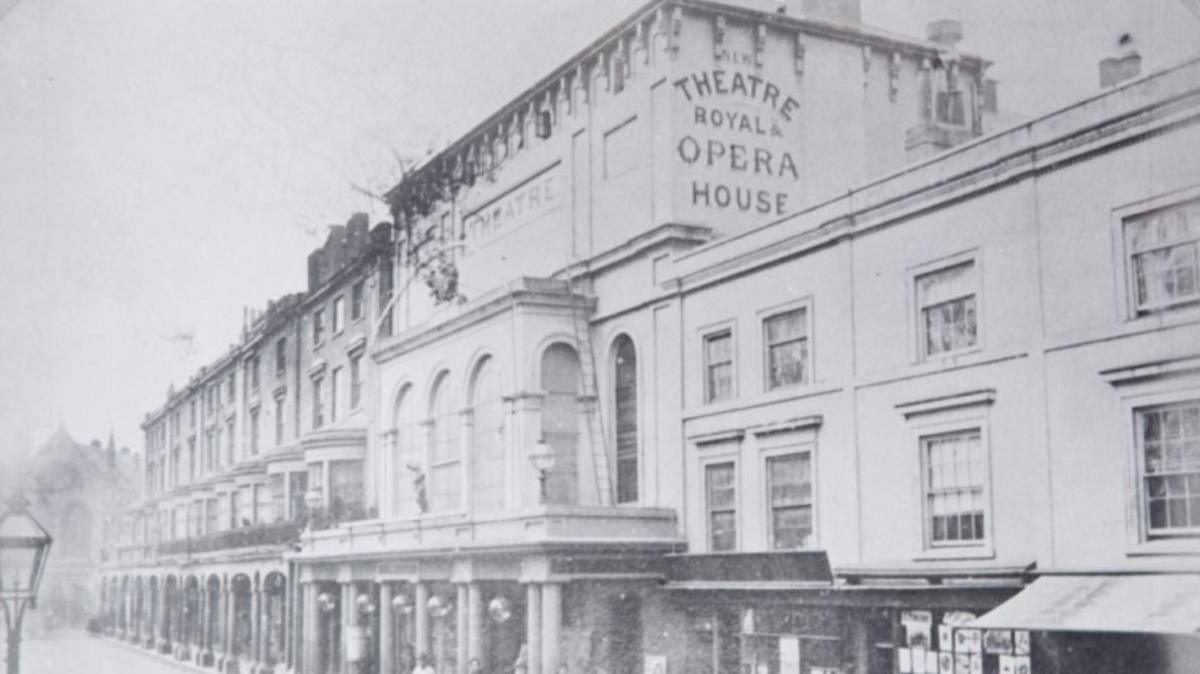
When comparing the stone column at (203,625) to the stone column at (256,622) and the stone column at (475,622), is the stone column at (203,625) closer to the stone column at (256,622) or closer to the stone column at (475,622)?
the stone column at (256,622)

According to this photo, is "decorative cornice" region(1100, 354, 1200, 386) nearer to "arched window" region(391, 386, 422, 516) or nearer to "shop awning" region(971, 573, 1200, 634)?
"shop awning" region(971, 573, 1200, 634)

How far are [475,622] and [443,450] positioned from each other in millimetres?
3873

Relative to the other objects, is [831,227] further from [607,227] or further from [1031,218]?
[607,227]

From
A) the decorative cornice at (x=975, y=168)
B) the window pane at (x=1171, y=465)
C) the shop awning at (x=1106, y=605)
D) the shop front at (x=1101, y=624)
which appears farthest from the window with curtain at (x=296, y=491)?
the window pane at (x=1171, y=465)

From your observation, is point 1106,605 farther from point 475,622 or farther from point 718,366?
point 475,622

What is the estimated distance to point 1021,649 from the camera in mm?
13641

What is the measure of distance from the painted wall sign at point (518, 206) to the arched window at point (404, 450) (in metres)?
3.69

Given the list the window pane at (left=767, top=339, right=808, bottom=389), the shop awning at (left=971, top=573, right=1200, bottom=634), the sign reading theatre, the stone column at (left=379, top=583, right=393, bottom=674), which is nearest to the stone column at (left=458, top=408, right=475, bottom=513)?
the stone column at (left=379, top=583, right=393, bottom=674)

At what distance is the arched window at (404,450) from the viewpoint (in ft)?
83.5

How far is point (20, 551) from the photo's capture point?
9.18 m

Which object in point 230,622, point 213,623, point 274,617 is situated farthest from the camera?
point 213,623

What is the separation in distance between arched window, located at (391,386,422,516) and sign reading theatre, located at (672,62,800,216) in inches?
314

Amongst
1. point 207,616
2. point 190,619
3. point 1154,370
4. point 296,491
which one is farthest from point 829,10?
point 190,619

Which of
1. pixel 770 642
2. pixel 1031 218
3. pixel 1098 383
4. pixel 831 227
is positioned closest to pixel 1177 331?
pixel 1098 383
